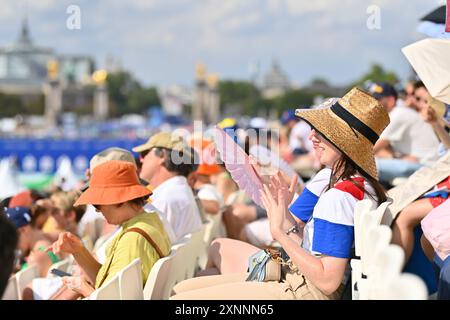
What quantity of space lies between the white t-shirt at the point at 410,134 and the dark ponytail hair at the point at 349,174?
3.25 m

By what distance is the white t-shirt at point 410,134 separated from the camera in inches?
255

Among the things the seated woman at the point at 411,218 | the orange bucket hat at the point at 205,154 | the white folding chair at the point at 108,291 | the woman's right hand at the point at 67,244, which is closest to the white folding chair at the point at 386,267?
the white folding chair at the point at 108,291

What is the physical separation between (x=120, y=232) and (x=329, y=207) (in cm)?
93

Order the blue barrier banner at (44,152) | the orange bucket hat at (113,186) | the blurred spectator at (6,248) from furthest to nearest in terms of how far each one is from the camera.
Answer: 1. the blue barrier banner at (44,152)
2. the orange bucket hat at (113,186)
3. the blurred spectator at (6,248)

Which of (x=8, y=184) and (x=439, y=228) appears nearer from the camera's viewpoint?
(x=439, y=228)

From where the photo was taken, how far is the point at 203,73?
95438 millimetres

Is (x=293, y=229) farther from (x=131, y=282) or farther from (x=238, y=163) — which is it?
(x=131, y=282)

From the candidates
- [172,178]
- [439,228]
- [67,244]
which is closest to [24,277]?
[172,178]

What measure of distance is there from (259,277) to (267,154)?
2244mm

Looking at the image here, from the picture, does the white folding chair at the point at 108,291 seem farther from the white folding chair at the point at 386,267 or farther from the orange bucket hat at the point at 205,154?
the orange bucket hat at the point at 205,154

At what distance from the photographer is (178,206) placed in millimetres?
4648

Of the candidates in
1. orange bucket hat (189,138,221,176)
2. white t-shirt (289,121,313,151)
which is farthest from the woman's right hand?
white t-shirt (289,121,313,151)
